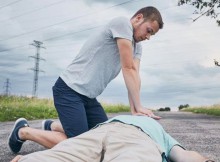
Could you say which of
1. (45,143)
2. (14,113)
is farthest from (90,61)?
(14,113)

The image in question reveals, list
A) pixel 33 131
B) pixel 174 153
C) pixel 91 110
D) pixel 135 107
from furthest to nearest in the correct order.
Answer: pixel 33 131 < pixel 91 110 < pixel 135 107 < pixel 174 153

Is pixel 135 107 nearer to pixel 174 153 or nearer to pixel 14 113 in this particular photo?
pixel 174 153

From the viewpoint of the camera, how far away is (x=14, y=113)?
1506 centimetres

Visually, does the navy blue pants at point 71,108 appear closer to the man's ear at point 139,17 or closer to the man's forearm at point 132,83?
the man's forearm at point 132,83

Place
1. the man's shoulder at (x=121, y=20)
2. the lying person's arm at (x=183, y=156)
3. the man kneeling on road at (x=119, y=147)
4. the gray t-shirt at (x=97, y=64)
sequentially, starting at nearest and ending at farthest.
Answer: the man kneeling on road at (x=119, y=147)
the lying person's arm at (x=183, y=156)
the man's shoulder at (x=121, y=20)
the gray t-shirt at (x=97, y=64)

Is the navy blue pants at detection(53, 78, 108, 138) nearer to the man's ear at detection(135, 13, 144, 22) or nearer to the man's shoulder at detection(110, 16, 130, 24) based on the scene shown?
the man's shoulder at detection(110, 16, 130, 24)

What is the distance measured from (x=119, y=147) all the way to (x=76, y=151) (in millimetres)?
303

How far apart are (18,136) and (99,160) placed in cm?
231

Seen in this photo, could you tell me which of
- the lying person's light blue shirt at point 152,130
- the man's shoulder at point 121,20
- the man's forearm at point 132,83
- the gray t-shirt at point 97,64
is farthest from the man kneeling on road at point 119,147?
the man's shoulder at point 121,20

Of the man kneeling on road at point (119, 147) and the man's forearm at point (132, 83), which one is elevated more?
the man's forearm at point (132, 83)

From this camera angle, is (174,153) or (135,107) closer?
(174,153)

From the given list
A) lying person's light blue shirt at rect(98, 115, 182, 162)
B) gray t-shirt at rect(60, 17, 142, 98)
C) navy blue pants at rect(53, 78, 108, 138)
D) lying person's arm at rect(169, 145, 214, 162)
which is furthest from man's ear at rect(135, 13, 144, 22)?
lying person's arm at rect(169, 145, 214, 162)

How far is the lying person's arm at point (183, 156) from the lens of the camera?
3305 millimetres

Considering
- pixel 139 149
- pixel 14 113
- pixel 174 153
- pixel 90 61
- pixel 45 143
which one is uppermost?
pixel 90 61
